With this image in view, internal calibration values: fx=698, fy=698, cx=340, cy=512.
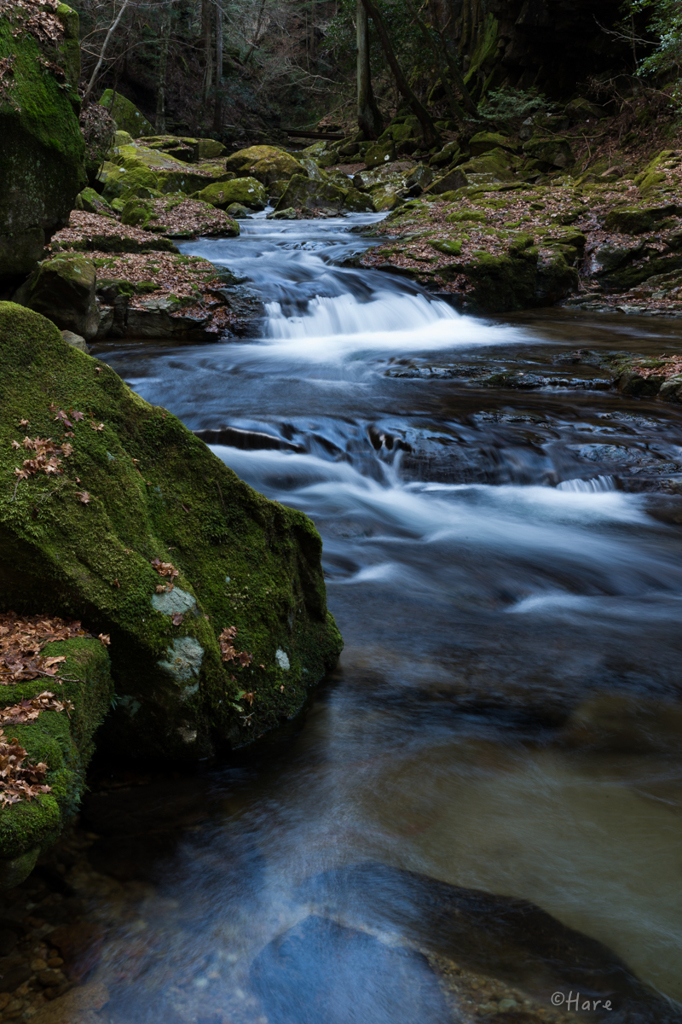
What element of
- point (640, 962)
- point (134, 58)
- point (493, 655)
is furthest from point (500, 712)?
point (134, 58)

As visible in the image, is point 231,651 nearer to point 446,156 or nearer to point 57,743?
point 57,743

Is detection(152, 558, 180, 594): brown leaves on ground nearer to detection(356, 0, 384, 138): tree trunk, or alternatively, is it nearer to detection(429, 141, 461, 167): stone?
detection(429, 141, 461, 167): stone

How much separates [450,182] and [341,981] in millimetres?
24972

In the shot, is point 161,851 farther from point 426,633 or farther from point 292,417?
point 292,417

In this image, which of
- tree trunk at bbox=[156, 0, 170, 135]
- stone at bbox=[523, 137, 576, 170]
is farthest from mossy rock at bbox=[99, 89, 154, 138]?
stone at bbox=[523, 137, 576, 170]

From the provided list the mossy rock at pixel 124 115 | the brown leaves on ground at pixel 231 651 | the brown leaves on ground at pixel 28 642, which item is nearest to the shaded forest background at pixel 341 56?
the mossy rock at pixel 124 115

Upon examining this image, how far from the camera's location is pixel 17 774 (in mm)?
2219

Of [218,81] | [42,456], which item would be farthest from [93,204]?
[218,81]

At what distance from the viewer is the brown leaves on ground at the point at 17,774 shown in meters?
2.14

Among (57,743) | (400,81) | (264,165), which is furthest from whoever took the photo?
(400,81)

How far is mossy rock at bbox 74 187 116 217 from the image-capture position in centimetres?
1688

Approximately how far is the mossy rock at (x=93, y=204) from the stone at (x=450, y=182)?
35.6 feet

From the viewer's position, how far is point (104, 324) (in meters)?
12.3

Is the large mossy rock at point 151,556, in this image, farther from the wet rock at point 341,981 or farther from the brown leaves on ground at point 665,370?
the brown leaves on ground at point 665,370
